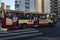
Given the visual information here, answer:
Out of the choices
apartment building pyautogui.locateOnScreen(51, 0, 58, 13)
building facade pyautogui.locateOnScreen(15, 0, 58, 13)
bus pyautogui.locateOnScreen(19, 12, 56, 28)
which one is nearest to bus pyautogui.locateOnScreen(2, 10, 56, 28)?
bus pyautogui.locateOnScreen(19, 12, 56, 28)

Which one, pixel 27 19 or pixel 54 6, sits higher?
pixel 54 6

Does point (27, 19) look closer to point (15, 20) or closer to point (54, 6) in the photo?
point (15, 20)

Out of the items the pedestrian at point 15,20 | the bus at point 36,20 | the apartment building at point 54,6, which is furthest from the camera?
the apartment building at point 54,6


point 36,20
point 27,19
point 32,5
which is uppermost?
point 32,5

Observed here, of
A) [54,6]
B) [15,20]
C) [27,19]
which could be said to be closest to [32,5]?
[54,6]

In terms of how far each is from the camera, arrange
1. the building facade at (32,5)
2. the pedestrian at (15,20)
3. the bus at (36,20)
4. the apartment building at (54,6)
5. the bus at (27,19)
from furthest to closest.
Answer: the apartment building at (54,6), the building facade at (32,5), the bus at (36,20), the pedestrian at (15,20), the bus at (27,19)

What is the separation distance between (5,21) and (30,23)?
5.81 meters

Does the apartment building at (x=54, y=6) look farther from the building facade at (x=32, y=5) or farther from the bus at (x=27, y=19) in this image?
the bus at (x=27, y=19)

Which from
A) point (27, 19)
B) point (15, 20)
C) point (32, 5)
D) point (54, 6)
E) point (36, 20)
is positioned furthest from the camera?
point (54, 6)

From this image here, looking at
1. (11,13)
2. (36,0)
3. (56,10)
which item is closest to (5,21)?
(11,13)

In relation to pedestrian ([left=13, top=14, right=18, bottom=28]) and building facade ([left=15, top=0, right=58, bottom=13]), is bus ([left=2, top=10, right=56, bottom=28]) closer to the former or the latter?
pedestrian ([left=13, top=14, right=18, bottom=28])

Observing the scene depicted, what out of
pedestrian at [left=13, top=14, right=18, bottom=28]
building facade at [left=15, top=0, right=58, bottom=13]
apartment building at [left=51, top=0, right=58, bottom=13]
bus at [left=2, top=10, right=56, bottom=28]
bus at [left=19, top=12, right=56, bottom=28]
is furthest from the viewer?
apartment building at [left=51, top=0, right=58, bottom=13]

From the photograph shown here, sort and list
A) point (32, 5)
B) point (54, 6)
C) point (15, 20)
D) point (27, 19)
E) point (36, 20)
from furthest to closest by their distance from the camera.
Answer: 1. point (54, 6)
2. point (32, 5)
3. point (36, 20)
4. point (27, 19)
5. point (15, 20)

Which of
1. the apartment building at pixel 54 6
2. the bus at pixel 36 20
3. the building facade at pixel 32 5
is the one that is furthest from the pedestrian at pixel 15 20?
the apartment building at pixel 54 6
